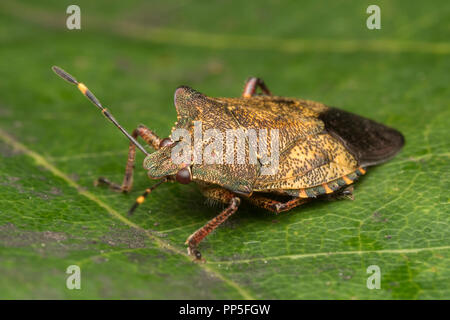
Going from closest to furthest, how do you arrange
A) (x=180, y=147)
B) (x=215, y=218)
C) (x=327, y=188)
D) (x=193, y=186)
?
(x=215, y=218)
(x=180, y=147)
(x=327, y=188)
(x=193, y=186)

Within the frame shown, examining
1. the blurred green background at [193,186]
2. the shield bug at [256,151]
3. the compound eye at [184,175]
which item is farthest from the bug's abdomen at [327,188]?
the compound eye at [184,175]

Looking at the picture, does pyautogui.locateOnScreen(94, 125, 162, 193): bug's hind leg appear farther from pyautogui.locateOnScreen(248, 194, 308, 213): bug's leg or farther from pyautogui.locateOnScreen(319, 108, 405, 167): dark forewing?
pyautogui.locateOnScreen(319, 108, 405, 167): dark forewing

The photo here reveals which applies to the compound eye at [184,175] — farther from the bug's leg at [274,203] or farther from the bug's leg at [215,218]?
the bug's leg at [274,203]

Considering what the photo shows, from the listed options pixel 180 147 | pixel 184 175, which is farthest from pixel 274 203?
pixel 180 147

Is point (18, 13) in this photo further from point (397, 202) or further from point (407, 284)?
point (407, 284)

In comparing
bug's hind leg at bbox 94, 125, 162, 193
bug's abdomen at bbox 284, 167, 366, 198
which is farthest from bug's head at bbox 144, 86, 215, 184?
bug's abdomen at bbox 284, 167, 366, 198

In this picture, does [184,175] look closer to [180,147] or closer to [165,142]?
[180,147]

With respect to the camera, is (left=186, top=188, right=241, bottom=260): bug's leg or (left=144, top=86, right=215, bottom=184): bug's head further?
(left=144, top=86, right=215, bottom=184): bug's head
